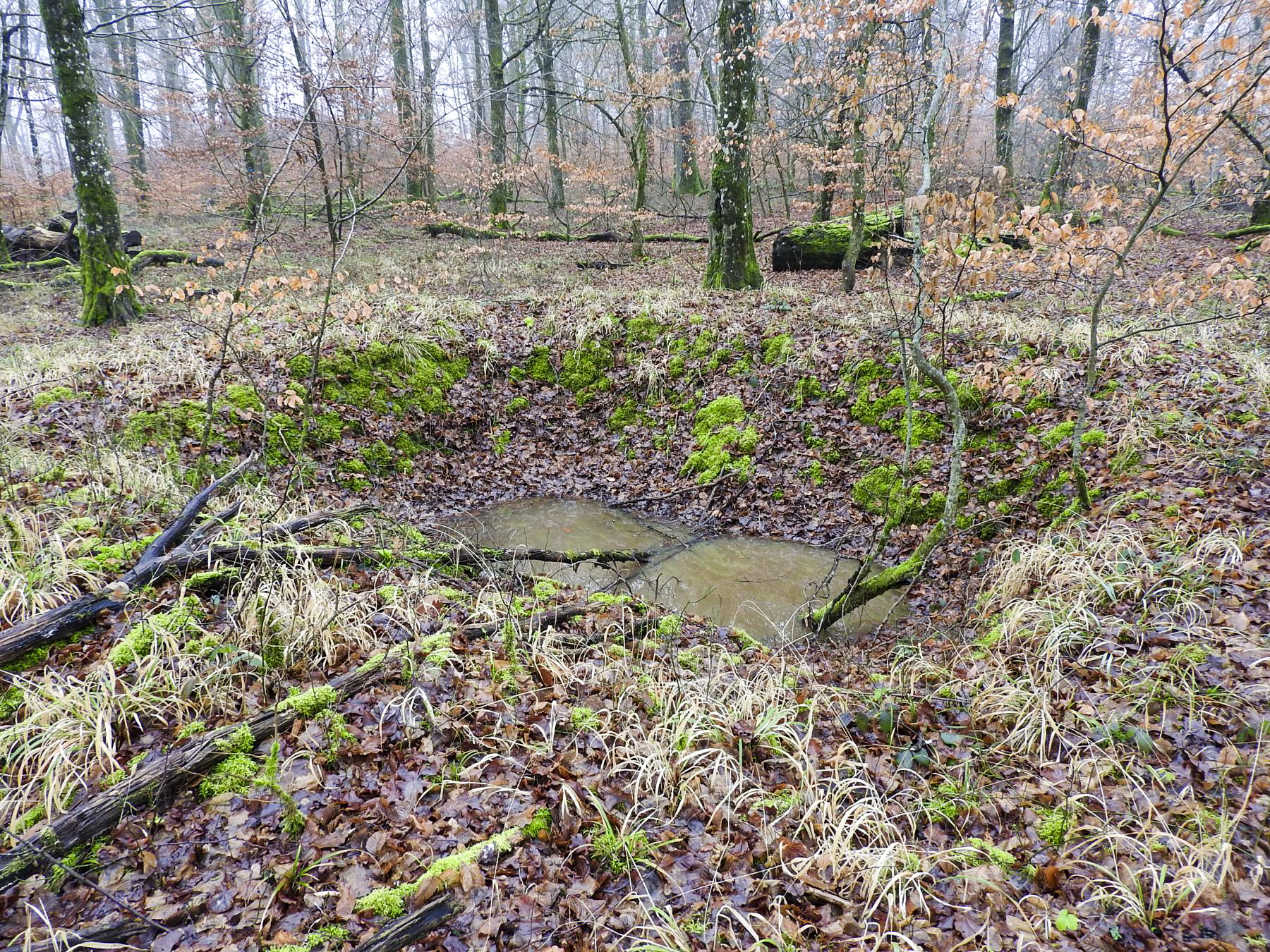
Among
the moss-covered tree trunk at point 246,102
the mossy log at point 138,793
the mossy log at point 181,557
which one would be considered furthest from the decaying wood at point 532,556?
the moss-covered tree trunk at point 246,102

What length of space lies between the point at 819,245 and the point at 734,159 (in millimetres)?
4386

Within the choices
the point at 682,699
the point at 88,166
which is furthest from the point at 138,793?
the point at 88,166

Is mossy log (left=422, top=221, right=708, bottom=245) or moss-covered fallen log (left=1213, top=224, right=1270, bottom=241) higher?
mossy log (left=422, top=221, right=708, bottom=245)

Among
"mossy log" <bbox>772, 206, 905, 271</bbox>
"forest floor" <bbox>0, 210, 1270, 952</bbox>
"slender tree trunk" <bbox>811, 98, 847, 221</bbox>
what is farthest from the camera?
"mossy log" <bbox>772, 206, 905, 271</bbox>

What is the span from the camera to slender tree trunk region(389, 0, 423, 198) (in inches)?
507

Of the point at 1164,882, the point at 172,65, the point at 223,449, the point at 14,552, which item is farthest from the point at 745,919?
the point at 172,65

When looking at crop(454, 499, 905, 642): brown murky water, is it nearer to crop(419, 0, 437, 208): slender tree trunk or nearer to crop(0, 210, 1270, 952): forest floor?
crop(0, 210, 1270, 952): forest floor

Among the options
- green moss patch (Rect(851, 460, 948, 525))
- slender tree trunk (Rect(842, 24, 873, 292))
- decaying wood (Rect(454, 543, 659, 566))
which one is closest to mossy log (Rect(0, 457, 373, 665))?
decaying wood (Rect(454, 543, 659, 566))

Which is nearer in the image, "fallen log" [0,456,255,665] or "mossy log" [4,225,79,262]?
"fallen log" [0,456,255,665]

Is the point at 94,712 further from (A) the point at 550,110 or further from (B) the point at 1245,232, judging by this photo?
(B) the point at 1245,232

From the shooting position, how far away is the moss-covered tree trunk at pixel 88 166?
329 inches

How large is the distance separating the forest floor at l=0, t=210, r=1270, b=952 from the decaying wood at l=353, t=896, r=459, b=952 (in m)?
0.06

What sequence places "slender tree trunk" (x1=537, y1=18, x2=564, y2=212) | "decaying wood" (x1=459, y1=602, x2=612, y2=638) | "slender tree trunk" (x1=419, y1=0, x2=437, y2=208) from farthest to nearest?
"slender tree trunk" (x1=537, y1=18, x2=564, y2=212) → "slender tree trunk" (x1=419, y1=0, x2=437, y2=208) → "decaying wood" (x1=459, y1=602, x2=612, y2=638)

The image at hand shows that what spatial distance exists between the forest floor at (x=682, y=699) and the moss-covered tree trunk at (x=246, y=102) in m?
7.33
